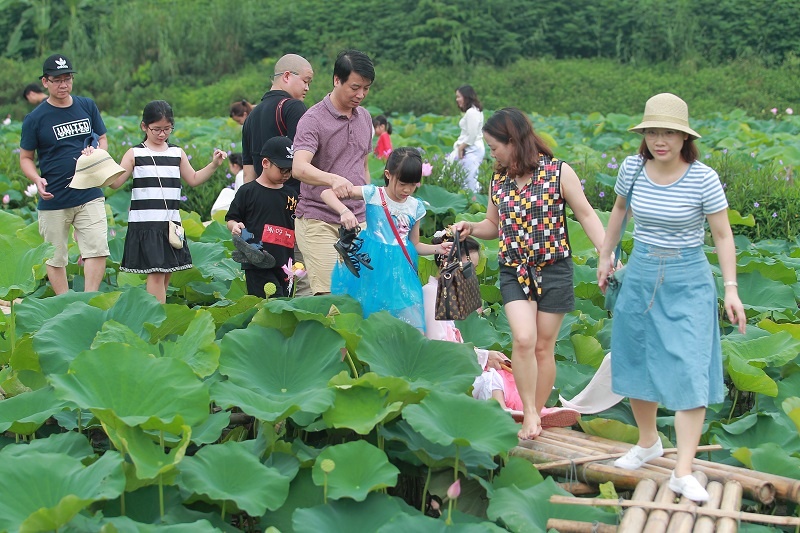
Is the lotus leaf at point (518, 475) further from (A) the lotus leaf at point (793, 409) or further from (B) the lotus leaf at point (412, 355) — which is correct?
(A) the lotus leaf at point (793, 409)

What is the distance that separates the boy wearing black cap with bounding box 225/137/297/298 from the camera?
14.4 feet

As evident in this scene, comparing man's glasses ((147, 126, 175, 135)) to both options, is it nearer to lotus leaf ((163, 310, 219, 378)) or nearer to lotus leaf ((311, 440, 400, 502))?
lotus leaf ((163, 310, 219, 378))

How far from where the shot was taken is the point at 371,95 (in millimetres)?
19328

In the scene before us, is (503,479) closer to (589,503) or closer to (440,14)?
(589,503)

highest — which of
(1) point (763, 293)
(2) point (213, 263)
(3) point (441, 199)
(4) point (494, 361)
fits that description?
(4) point (494, 361)

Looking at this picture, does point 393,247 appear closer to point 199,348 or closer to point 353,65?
point 353,65

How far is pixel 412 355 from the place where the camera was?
3.59 meters

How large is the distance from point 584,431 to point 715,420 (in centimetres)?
58

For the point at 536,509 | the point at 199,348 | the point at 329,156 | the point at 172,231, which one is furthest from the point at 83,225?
the point at 536,509

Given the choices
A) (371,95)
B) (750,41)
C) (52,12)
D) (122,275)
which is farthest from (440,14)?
(122,275)

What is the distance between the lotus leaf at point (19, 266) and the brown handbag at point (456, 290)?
159cm

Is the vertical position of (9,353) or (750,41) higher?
(9,353)

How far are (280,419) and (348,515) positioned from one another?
42 cm

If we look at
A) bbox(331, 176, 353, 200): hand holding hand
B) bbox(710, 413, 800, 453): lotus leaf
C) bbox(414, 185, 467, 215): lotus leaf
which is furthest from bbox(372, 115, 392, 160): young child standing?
bbox(710, 413, 800, 453): lotus leaf
